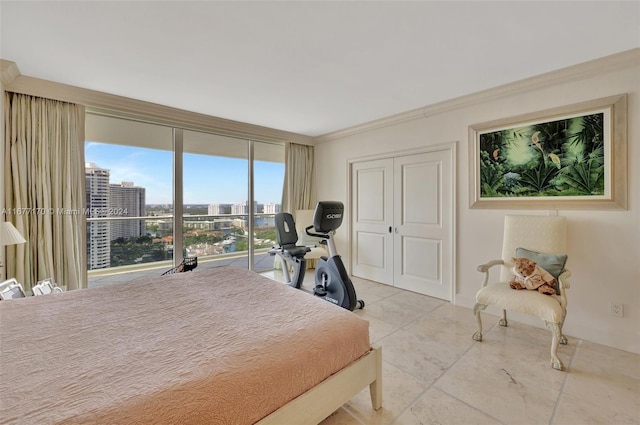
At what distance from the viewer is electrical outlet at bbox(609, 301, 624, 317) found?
2.27m

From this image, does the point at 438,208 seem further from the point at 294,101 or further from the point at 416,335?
the point at 294,101

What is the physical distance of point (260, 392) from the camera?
1.09 m

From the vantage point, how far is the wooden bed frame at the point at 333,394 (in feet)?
3.85

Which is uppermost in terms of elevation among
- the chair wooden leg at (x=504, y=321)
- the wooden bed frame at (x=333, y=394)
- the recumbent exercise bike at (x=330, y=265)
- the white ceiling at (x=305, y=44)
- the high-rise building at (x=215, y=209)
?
the white ceiling at (x=305, y=44)

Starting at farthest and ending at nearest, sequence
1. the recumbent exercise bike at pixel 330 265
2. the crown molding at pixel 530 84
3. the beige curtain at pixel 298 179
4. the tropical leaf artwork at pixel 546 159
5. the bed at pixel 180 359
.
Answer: the beige curtain at pixel 298 179 < the recumbent exercise bike at pixel 330 265 < the tropical leaf artwork at pixel 546 159 < the crown molding at pixel 530 84 < the bed at pixel 180 359

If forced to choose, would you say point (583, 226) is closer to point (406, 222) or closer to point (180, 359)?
point (406, 222)

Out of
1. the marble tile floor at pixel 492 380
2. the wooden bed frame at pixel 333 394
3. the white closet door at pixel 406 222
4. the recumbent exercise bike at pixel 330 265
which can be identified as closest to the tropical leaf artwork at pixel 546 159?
the white closet door at pixel 406 222

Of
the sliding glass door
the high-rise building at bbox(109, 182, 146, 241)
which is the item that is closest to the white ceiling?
the sliding glass door

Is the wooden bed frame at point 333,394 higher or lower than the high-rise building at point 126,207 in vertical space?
lower

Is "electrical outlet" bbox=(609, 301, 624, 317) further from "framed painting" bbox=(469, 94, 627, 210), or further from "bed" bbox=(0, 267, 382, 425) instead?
"bed" bbox=(0, 267, 382, 425)

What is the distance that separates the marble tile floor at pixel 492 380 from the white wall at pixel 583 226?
10.2 inches

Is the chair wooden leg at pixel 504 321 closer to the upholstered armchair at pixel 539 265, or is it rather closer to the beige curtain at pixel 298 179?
the upholstered armchair at pixel 539 265

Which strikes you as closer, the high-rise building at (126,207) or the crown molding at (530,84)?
the crown molding at (530,84)

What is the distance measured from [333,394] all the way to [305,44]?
7.74ft
